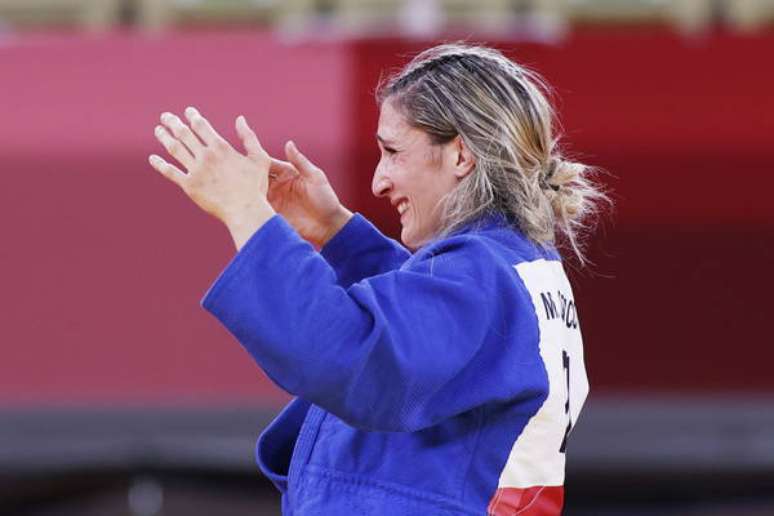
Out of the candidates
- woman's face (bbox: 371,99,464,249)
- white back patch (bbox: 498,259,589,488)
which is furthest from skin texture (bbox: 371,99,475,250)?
white back patch (bbox: 498,259,589,488)

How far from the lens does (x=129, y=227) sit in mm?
5254

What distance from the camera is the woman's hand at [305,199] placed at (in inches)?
104

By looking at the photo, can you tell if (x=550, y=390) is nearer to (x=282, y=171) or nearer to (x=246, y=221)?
(x=246, y=221)

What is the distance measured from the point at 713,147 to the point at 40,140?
2.62m

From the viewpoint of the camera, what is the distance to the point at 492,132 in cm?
233

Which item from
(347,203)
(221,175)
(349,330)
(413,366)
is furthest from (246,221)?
(347,203)

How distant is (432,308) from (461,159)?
0.34 m

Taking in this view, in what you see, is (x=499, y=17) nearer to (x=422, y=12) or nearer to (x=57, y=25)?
(x=422, y=12)

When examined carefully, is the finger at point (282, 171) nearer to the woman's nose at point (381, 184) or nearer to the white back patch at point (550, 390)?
the woman's nose at point (381, 184)

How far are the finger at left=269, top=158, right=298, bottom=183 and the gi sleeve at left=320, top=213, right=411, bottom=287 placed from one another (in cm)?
18

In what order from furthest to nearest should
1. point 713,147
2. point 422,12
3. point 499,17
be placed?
point 499,17, point 422,12, point 713,147

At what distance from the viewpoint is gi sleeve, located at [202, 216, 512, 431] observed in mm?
2037

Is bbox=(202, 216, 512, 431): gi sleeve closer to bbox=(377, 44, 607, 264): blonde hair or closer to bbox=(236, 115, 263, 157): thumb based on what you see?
bbox=(236, 115, 263, 157): thumb

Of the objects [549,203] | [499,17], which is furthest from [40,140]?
[549,203]
